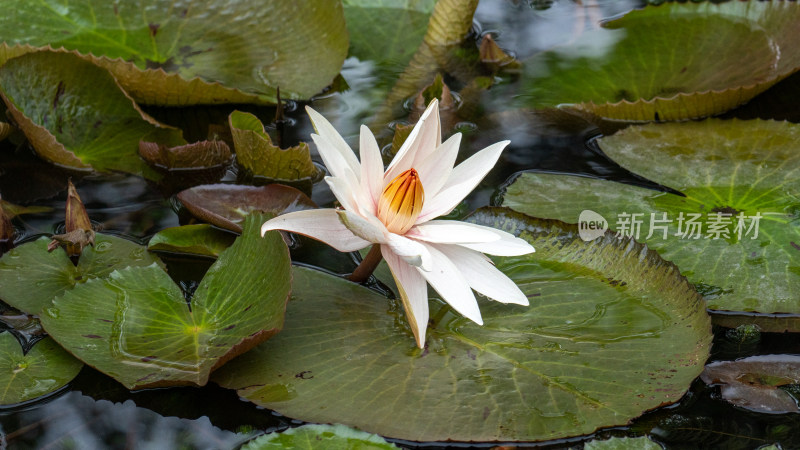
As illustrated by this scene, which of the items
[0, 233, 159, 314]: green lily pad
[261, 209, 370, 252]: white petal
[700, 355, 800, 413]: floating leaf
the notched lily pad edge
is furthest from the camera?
the notched lily pad edge

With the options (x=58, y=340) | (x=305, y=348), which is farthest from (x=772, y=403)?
(x=58, y=340)

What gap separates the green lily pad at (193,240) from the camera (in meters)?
1.92

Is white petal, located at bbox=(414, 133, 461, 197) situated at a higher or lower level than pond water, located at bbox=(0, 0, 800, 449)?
higher

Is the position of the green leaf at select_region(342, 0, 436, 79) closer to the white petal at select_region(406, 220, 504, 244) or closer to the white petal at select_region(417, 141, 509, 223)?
the white petal at select_region(417, 141, 509, 223)

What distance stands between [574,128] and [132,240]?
5.27 ft

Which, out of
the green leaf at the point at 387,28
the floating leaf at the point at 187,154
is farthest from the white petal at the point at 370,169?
the green leaf at the point at 387,28

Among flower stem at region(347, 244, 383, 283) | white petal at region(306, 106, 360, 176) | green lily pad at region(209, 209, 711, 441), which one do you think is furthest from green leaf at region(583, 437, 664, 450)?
white petal at region(306, 106, 360, 176)

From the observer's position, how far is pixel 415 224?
1.57m

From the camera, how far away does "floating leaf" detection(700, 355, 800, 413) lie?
1.61 meters

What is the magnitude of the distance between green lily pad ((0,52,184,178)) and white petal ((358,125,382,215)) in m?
1.05

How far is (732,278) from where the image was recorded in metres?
1.89

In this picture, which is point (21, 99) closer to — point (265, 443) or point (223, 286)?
point (223, 286)

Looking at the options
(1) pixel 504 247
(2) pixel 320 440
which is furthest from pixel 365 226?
(2) pixel 320 440

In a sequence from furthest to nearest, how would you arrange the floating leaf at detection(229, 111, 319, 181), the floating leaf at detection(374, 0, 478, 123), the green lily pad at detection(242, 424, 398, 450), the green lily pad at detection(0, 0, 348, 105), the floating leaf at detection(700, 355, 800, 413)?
the floating leaf at detection(374, 0, 478, 123) < the green lily pad at detection(0, 0, 348, 105) < the floating leaf at detection(229, 111, 319, 181) < the floating leaf at detection(700, 355, 800, 413) < the green lily pad at detection(242, 424, 398, 450)
